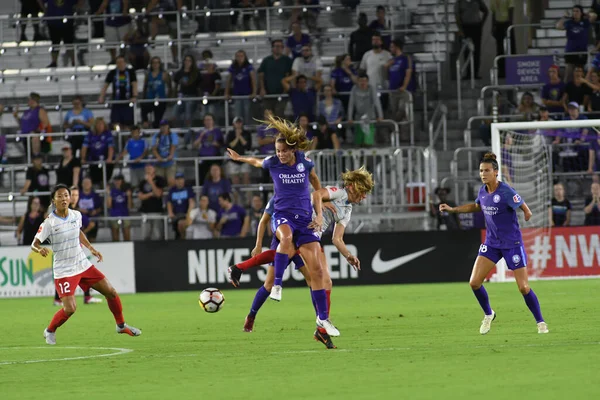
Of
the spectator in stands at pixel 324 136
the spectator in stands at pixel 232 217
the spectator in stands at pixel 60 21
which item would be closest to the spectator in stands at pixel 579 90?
the spectator in stands at pixel 324 136

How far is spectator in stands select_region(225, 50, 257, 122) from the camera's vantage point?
29.1 metres

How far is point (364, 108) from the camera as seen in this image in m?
28.3

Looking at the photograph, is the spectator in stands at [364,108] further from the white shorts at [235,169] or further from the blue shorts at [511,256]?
the blue shorts at [511,256]

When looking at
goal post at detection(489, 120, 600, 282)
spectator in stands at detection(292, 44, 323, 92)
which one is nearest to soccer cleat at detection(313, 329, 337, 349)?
goal post at detection(489, 120, 600, 282)

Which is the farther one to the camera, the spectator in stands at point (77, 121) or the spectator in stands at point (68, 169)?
the spectator in stands at point (77, 121)

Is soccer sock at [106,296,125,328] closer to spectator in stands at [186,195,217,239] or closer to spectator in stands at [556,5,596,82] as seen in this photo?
spectator in stands at [186,195,217,239]

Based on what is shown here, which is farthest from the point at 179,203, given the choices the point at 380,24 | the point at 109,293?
the point at 109,293

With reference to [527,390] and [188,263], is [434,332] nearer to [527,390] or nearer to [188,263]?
[527,390]

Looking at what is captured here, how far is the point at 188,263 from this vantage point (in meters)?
25.9

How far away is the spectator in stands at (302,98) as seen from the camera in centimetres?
2805

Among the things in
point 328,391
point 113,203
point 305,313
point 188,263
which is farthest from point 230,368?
point 113,203

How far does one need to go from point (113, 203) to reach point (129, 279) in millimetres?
2314

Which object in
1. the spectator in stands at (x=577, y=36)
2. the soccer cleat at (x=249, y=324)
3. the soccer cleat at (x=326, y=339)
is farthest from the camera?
the spectator in stands at (x=577, y=36)

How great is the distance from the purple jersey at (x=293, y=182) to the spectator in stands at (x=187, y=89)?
16.8m
